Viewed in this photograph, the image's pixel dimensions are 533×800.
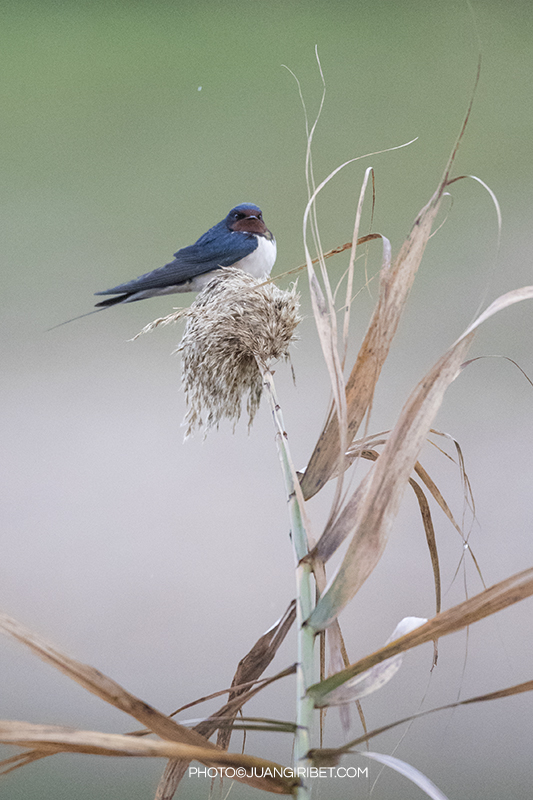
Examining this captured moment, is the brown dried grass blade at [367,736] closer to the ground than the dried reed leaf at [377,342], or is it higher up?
closer to the ground

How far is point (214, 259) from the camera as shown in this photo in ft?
2.75

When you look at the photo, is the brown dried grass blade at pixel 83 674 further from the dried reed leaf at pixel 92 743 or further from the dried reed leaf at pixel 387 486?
the dried reed leaf at pixel 387 486

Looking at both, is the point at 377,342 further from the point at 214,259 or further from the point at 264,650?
the point at 214,259

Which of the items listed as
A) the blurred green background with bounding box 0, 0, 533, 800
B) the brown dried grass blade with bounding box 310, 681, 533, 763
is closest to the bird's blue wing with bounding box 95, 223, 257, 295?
the blurred green background with bounding box 0, 0, 533, 800

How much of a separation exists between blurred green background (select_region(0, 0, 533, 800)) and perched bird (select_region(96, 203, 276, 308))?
0.15 meters

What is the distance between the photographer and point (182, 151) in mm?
1040

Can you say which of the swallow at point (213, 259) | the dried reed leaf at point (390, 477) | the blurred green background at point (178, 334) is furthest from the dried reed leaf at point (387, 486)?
the blurred green background at point (178, 334)

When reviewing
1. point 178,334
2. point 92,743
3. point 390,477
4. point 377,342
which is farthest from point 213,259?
point 92,743

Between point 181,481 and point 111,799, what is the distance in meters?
0.48

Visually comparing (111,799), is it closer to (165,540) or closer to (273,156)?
(165,540)

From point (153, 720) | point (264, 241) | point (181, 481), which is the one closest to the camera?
point (153, 720)

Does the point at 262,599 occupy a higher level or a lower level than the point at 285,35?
lower

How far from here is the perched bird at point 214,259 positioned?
2.72ft

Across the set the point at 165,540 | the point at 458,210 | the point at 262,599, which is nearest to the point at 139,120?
the point at 458,210
